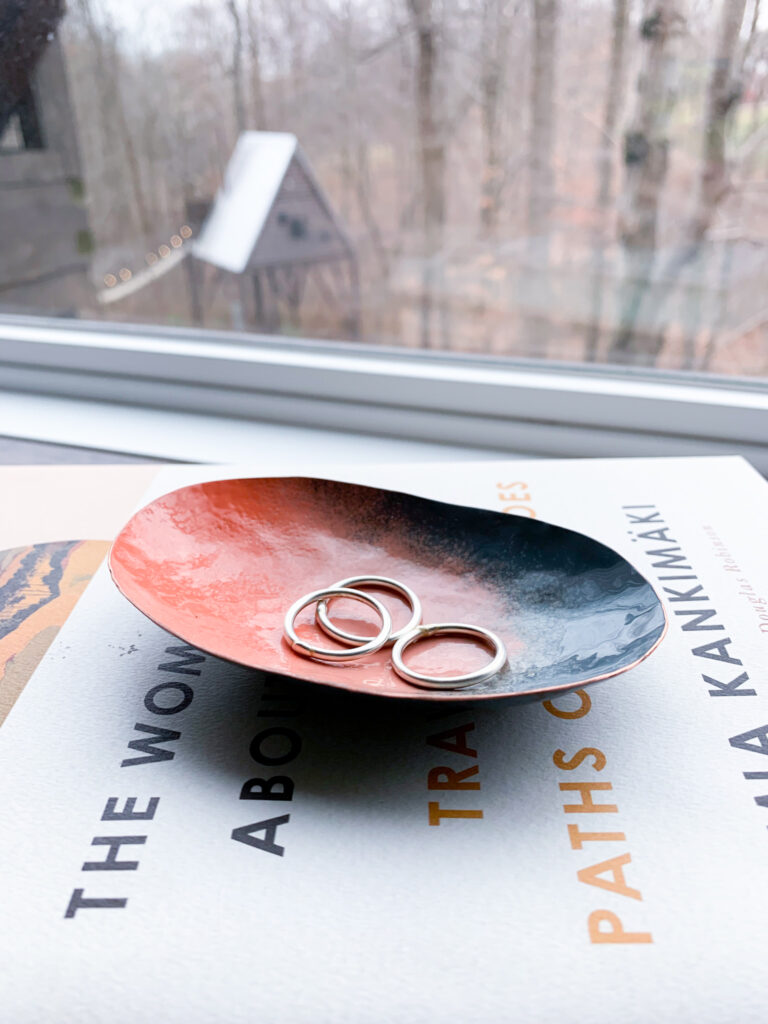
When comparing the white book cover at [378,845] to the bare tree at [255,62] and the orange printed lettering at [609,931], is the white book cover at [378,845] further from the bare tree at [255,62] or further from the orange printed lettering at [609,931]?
the bare tree at [255,62]

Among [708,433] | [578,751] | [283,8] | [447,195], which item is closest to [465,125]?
[447,195]

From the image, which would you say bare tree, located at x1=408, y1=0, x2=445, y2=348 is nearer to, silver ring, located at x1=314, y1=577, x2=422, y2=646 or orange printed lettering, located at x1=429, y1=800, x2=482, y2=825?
silver ring, located at x1=314, y1=577, x2=422, y2=646

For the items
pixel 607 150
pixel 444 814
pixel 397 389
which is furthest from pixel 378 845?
pixel 607 150

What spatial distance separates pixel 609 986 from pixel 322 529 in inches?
8.7

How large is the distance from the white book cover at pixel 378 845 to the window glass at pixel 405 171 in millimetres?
420

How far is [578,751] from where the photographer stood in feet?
0.97

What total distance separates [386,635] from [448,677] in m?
0.03

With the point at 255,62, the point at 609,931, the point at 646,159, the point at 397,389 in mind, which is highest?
the point at 255,62

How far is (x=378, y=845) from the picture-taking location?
0.26 m

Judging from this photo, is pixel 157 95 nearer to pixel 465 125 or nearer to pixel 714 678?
pixel 465 125

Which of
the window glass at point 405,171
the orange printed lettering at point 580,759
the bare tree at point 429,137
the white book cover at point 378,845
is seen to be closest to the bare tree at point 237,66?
the window glass at point 405,171

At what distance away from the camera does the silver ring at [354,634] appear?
324 millimetres

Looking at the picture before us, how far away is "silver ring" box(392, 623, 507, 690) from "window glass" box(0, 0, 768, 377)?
459mm

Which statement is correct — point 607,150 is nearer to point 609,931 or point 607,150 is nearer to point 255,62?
point 255,62
